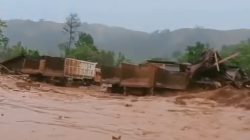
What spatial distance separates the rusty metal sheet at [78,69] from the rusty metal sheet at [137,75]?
778 cm

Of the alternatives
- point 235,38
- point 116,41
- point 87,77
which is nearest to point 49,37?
point 116,41

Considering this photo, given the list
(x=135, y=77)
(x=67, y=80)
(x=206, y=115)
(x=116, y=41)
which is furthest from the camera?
(x=116, y=41)

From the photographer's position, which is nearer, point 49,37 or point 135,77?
point 135,77

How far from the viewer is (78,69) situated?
99.2 feet

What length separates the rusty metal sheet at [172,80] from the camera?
21.0m

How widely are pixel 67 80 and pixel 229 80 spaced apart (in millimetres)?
10730

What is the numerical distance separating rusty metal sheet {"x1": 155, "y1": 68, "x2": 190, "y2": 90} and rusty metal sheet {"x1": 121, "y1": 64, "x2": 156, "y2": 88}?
19.6 inches

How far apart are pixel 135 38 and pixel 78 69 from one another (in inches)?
5239

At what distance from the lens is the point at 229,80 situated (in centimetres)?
2238

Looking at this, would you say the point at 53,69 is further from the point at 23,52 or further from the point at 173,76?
the point at 173,76

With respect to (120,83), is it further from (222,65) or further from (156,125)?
(156,125)

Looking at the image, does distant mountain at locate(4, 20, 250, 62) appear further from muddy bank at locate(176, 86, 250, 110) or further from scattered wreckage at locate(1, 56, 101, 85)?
muddy bank at locate(176, 86, 250, 110)

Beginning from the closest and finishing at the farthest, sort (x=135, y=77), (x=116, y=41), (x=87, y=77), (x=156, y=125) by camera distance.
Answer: (x=156, y=125), (x=135, y=77), (x=87, y=77), (x=116, y=41)

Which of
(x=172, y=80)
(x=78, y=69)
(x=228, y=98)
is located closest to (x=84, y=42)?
(x=78, y=69)
